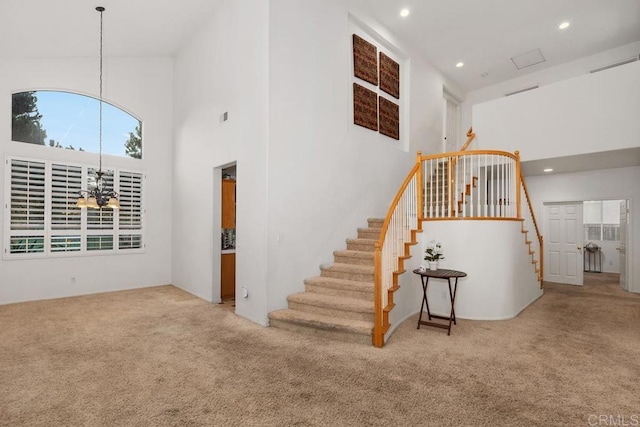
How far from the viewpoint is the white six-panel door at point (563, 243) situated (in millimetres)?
7926

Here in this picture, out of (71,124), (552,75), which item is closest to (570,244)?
(552,75)

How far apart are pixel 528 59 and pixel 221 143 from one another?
316 inches

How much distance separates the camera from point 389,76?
7316 millimetres

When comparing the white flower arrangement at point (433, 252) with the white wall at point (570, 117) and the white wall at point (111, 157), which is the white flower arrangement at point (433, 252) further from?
the white wall at point (111, 157)

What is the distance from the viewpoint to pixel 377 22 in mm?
6879

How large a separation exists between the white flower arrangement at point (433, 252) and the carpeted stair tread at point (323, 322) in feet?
4.96

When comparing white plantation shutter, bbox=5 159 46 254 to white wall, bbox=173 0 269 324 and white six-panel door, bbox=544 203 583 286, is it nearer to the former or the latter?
white wall, bbox=173 0 269 324

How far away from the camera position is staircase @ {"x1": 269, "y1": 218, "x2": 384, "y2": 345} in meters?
3.98

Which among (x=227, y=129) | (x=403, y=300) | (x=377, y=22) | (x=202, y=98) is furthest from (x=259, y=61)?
(x=403, y=300)

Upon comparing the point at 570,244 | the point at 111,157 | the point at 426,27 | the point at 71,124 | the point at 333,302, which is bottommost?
the point at 333,302

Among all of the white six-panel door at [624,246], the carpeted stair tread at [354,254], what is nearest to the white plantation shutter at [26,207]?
the carpeted stair tread at [354,254]

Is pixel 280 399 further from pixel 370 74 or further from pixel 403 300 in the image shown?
pixel 370 74

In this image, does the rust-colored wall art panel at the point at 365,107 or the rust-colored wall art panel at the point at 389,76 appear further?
the rust-colored wall art panel at the point at 389,76

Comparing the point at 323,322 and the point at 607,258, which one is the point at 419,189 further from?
the point at 607,258
